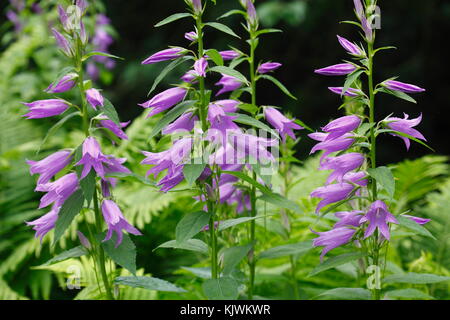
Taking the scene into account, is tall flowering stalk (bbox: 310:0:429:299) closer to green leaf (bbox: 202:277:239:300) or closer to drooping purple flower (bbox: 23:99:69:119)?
green leaf (bbox: 202:277:239:300)

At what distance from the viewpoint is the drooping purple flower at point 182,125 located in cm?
147

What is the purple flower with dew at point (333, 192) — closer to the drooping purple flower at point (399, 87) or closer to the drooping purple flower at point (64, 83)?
the drooping purple flower at point (399, 87)

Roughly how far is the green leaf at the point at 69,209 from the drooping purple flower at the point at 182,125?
282mm

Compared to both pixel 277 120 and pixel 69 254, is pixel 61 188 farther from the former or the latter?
pixel 277 120

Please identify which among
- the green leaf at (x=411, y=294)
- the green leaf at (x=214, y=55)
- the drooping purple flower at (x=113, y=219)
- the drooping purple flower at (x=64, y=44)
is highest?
the drooping purple flower at (x=64, y=44)

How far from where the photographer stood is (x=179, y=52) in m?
1.47

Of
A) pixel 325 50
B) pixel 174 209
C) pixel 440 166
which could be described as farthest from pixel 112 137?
pixel 325 50

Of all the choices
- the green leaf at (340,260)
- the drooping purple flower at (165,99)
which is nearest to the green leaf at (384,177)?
the green leaf at (340,260)

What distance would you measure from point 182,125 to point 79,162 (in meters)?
0.27

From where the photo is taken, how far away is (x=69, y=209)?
1.47m

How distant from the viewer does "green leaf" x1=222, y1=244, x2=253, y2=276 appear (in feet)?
5.04

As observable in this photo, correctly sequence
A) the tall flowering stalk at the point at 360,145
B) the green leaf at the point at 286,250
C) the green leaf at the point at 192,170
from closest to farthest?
the green leaf at the point at 192,170 → the tall flowering stalk at the point at 360,145 → the green leaf at the point at 286,250

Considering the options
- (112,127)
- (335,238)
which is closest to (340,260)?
(335,238)

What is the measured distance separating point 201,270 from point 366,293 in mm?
483
